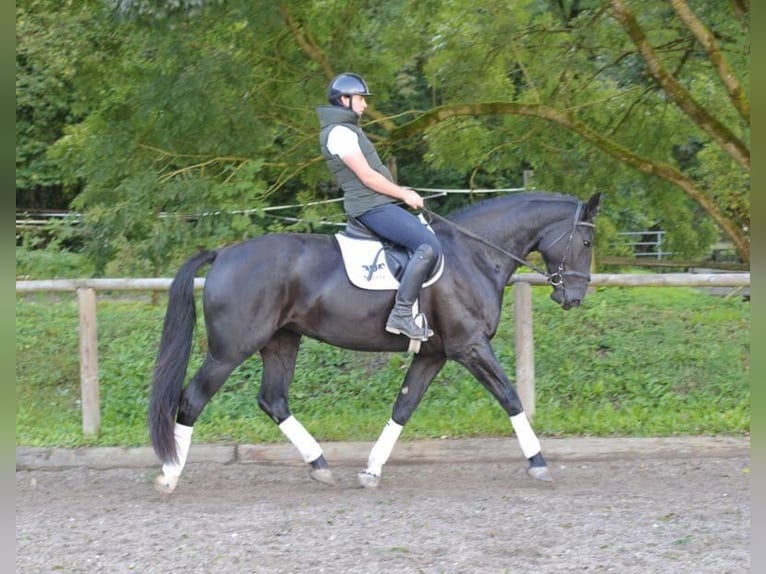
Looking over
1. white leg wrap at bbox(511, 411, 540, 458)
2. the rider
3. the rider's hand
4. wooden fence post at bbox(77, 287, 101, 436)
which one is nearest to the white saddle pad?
the rider

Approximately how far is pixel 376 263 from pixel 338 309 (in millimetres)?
421

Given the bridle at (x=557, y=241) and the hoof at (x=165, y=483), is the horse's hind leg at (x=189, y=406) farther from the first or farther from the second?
the bridle at (x=557, y=241)

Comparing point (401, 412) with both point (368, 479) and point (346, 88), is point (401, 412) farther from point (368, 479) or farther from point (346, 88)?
point (346, 88)

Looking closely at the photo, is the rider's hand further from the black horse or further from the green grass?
the green grass

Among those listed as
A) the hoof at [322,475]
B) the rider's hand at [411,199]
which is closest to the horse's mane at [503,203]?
the rider's hand at [411,199]

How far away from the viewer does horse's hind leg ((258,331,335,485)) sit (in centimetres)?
691

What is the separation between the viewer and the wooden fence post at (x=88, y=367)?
26.6ft

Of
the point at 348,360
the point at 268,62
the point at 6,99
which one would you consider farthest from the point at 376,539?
the point at 268,62

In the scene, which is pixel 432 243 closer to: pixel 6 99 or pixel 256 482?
pixel 256 482

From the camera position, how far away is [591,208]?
6.91 metres

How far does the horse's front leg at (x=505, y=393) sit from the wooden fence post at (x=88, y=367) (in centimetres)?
334

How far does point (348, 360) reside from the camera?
400 inches

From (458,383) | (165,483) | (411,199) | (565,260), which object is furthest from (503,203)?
(165,483)

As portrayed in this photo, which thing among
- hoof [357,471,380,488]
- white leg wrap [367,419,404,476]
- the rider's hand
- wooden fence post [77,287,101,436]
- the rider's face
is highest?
the rider's face
